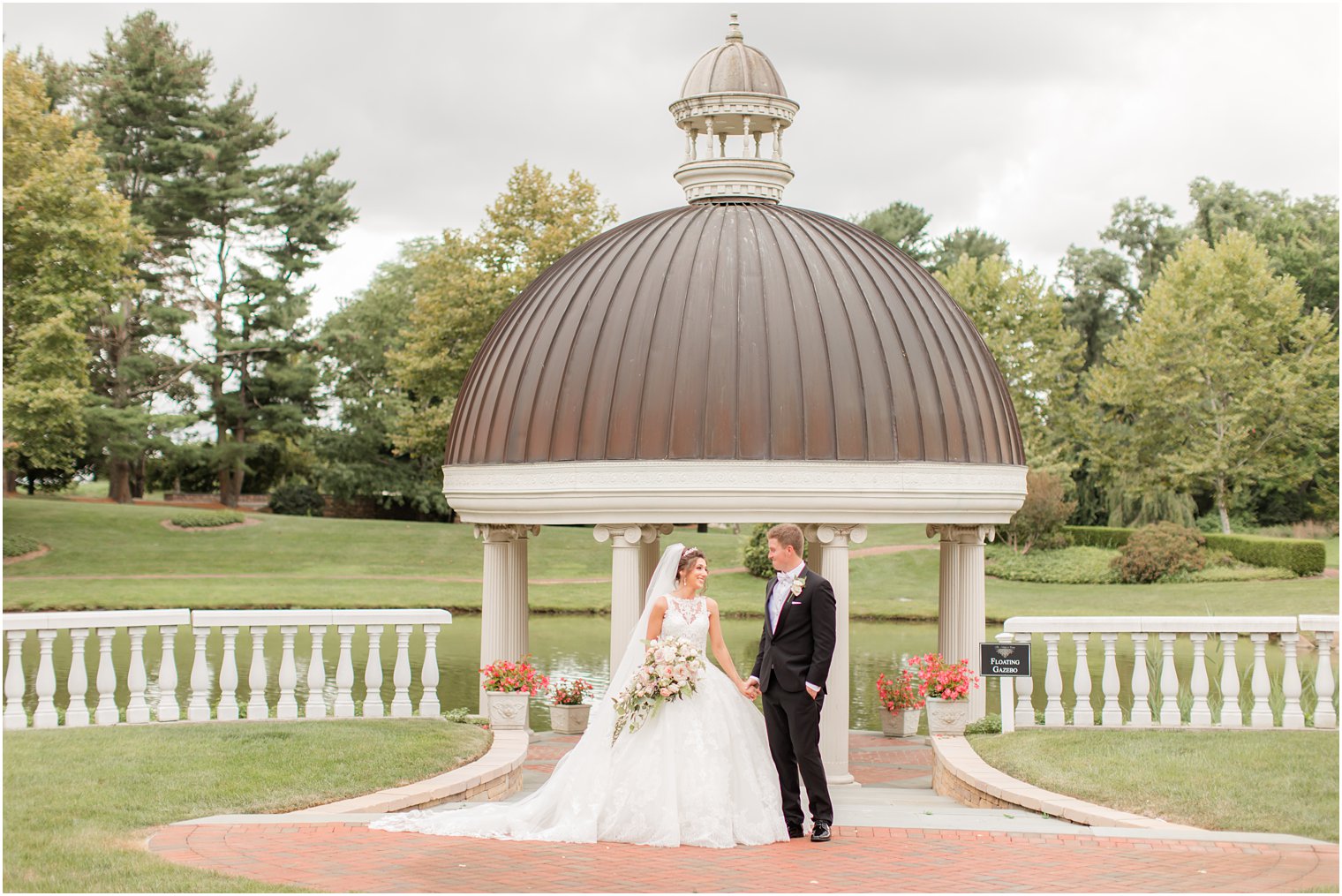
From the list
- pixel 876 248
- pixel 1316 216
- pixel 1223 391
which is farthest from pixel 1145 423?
pixel 876 248

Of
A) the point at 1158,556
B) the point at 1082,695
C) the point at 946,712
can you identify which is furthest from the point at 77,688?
the point at 1158,556

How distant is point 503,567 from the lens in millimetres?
15609

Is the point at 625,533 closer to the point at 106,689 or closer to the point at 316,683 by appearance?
the point at 316,683

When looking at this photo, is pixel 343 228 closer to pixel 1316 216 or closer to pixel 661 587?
pixel 1316 216

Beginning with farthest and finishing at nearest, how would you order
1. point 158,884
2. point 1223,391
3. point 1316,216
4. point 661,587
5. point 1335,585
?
point 1316,216 → point 1223,391 → point 1335,585 → point 661,587 → point 158,884

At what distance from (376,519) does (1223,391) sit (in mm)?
31339

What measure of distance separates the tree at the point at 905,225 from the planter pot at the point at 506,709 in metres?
54.7

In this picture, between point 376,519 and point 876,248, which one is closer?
point 876,248

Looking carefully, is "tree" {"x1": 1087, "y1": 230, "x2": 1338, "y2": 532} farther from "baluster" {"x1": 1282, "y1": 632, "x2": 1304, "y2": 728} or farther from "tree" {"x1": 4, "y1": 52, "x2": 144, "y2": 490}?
"baluster" {"x1": 1282, "y1": 632, "x2": 1304, "y2": 728}

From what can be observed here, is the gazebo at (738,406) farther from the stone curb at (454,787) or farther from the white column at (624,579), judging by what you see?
the stone curb at (454,787)

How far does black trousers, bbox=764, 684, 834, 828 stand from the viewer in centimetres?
941

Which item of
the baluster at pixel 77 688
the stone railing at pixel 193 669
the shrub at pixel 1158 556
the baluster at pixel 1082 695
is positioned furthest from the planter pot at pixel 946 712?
the shrub at pixel 1158 556

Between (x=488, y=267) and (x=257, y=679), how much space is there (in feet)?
94.6

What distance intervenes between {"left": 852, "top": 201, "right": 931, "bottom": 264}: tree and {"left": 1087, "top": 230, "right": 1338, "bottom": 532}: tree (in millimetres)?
19628
